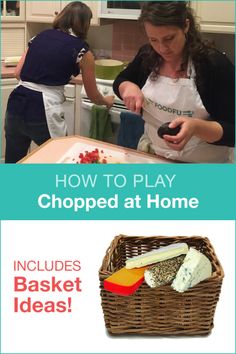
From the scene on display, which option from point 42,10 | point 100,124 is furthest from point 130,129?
point 42,10

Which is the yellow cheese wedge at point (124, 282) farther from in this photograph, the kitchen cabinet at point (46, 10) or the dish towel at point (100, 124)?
the kitchen cabinet at point (46, 10)

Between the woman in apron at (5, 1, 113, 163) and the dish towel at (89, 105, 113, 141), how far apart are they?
1 centimetres

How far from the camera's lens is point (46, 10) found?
926mm

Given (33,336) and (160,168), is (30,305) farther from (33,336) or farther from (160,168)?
(160,168)

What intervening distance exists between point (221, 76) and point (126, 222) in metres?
0.32

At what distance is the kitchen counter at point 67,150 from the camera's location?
961 mm

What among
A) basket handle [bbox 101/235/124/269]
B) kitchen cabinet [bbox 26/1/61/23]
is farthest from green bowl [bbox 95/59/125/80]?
basket handle [bbox 101/235/124/269]

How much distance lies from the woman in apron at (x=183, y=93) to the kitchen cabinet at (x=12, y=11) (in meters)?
0.21

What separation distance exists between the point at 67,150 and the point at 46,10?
25 cm

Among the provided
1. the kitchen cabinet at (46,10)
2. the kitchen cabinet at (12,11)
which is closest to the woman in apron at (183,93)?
the kitchen cabinet at (46,10)

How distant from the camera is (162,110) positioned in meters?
0.97

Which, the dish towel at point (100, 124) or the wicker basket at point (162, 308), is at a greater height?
the dish towel at point (100, 124)

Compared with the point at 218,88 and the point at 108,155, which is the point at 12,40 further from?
the point at 218,88

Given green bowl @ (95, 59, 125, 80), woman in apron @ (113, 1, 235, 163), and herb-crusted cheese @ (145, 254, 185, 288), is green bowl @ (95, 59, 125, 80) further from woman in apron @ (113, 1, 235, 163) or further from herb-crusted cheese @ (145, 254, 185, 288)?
herb-crusted cheese @ (145, 254, 185, 288)
